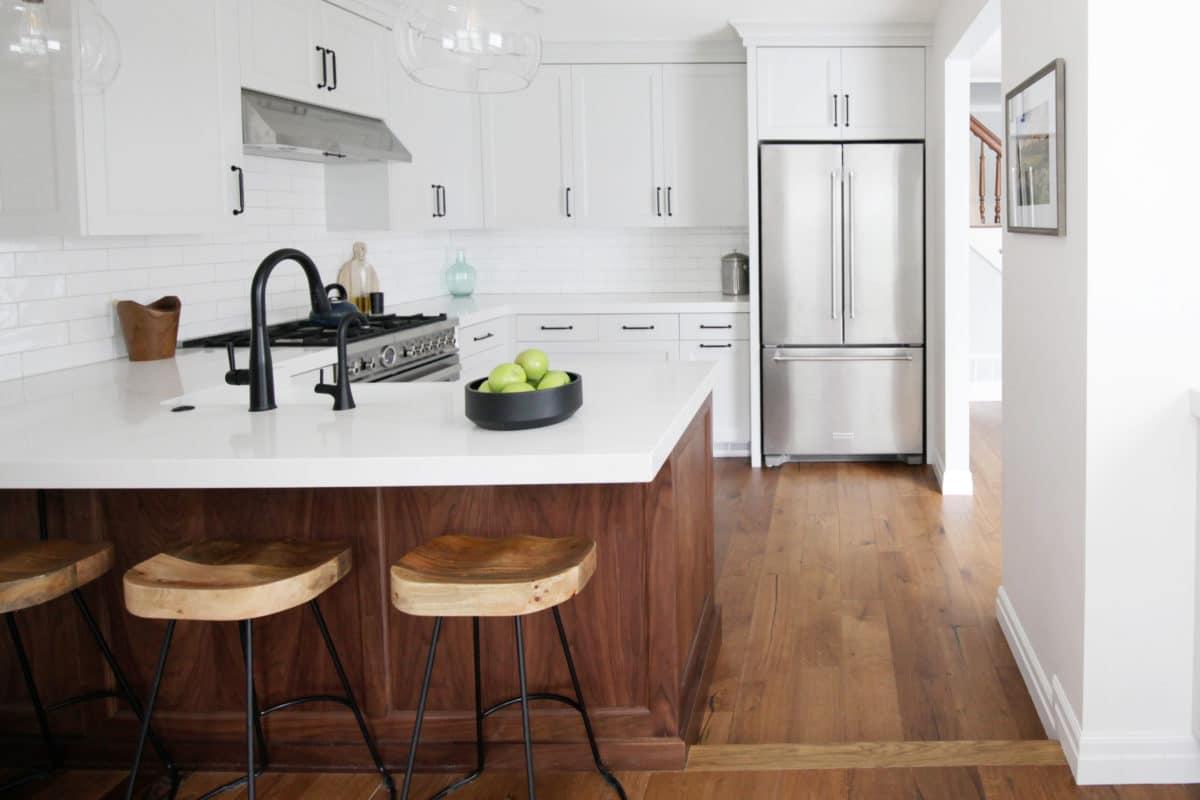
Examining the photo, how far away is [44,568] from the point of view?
7.97 ft

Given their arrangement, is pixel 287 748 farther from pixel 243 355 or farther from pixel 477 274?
pixel 477 274

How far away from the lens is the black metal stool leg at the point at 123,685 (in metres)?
2.59

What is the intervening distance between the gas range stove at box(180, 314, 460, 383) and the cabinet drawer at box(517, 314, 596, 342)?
1126 millimetres

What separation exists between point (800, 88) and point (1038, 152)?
3.34 metres

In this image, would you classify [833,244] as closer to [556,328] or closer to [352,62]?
[556,328]

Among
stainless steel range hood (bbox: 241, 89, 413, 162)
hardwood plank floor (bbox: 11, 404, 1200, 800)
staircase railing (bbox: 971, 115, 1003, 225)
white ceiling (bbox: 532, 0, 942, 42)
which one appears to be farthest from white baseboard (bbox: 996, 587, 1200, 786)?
staircase railing (bbox: 971, 115, 1003, 225)

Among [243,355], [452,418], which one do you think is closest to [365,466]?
[452,418]

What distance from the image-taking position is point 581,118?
679cm

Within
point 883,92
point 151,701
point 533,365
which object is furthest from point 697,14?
point 151,701

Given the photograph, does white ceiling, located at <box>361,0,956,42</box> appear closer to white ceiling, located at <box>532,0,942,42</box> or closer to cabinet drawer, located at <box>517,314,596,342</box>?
white ceiling, located at <box>532,0,942,42</box>

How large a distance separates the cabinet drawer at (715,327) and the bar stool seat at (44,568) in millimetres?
4336

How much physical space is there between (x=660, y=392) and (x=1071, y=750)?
1312 mm

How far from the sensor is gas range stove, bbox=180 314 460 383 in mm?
4406

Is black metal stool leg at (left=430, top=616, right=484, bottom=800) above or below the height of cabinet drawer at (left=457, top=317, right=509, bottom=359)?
below
